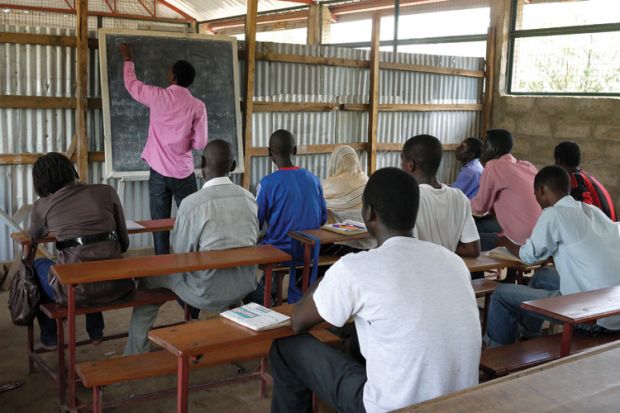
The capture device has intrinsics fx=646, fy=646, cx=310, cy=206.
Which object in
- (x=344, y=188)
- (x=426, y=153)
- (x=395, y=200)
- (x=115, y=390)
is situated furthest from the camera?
(x=344, y=188)

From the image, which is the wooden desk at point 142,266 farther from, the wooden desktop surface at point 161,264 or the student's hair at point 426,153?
the student's hair at point 426,153

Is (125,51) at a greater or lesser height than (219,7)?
lesser

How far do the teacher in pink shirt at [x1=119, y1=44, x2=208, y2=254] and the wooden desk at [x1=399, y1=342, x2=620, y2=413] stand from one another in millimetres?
4136

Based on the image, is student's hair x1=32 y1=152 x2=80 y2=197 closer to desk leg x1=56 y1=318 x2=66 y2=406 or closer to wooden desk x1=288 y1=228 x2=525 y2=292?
desk leg x1=56 y1=318 x2=66 y2=406

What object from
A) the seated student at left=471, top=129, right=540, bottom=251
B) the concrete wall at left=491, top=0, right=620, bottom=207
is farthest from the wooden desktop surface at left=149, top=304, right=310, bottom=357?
the concrete wall at left=491, top=0, right=620, bottom=207

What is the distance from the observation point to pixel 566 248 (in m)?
3.30

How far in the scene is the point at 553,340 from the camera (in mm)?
3273

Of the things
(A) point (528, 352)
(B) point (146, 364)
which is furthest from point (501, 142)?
(B) point (146, 364)

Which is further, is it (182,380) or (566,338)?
(566,338)

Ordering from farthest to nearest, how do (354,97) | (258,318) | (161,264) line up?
1. (354,97)
2. (161,264)
3. (258,318)

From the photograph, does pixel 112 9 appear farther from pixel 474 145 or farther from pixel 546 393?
pixel 546 393

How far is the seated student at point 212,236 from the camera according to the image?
3.53m

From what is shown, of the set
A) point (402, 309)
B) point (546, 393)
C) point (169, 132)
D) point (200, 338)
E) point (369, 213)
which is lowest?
point (200, 338)

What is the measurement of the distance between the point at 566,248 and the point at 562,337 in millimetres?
582
